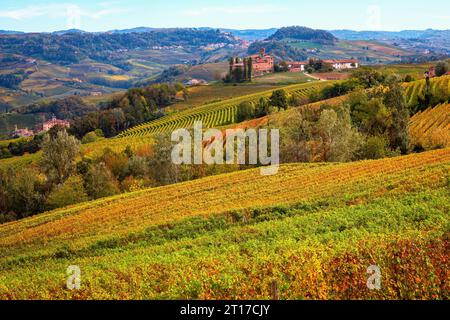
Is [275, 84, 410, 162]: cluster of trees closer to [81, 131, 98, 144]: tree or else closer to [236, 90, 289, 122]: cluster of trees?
[236, 90, 289, 122]: cluster of trees

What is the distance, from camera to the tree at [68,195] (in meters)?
51.3

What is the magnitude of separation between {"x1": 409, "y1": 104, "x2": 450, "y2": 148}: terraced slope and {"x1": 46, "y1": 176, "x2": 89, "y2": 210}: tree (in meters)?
42.6

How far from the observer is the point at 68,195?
51.4m

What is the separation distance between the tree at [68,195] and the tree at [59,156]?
8.23 meters

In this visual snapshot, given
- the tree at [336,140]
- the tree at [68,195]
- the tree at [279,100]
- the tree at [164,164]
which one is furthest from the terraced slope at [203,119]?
the tree at [68,195]

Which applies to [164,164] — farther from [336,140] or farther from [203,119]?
[203,119]

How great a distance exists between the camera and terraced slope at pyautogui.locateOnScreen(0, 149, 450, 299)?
11945 millimetres

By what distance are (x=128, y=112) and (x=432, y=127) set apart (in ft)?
339

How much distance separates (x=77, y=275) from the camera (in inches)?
629

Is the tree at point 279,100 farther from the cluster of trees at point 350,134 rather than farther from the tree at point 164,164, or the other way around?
the tree at point 164,164

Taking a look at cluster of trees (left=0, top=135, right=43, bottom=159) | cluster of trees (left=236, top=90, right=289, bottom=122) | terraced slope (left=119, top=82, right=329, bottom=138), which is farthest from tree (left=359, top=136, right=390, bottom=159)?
cluster of trees (left=0, top=135, right=43, bottom=159)

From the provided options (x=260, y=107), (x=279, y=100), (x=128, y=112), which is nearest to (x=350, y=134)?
(x=260, y=107)

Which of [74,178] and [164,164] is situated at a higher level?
[164,164]

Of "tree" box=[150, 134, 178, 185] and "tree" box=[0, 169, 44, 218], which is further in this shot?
"tree" box=[150, 134, 178, 185]
